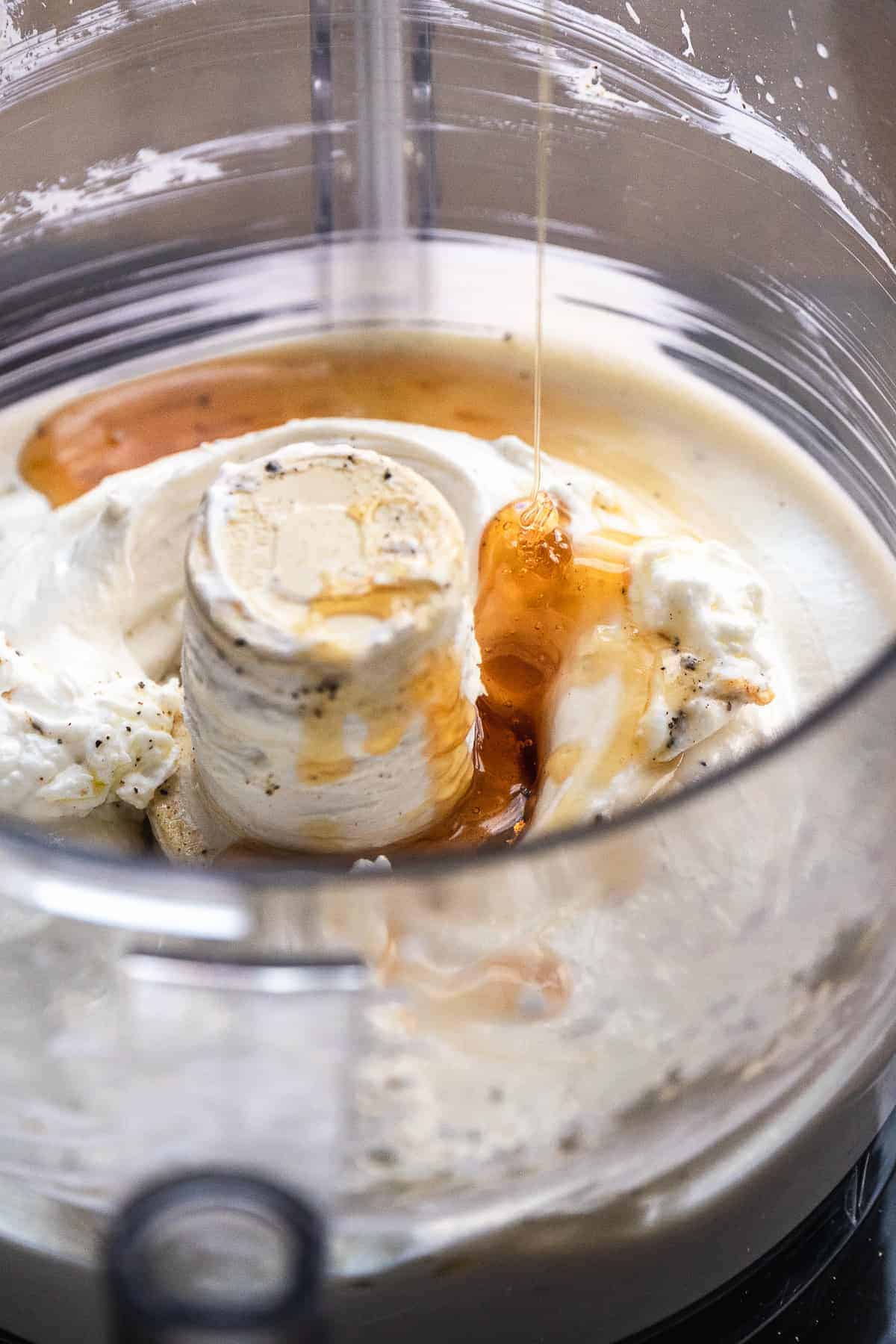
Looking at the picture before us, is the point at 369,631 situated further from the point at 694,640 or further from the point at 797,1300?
the point at 797,1300

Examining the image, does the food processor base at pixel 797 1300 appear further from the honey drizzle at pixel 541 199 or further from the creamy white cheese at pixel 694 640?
the honey drizzle at pixel 541 199

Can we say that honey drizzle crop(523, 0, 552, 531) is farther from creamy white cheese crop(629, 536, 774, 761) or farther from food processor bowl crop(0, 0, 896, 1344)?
creamy white cheese crop(629, 536, 774, 761)

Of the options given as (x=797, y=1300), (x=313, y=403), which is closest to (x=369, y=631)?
(x=797, y=1300)

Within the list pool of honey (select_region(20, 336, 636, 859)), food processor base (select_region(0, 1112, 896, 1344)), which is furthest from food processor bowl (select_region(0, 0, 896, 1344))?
pool of honey (select_region(20, 336, 636, 859))

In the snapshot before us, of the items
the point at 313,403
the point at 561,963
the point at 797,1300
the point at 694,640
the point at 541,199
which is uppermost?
the point at 541,199

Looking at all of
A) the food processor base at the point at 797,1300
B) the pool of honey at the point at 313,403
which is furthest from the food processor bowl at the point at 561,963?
the pool of honey at the point at 313,403

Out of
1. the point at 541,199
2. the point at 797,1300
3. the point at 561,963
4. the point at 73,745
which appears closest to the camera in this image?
the point at 561,963

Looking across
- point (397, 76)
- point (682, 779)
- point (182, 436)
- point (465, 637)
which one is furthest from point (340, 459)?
point (397, 76)

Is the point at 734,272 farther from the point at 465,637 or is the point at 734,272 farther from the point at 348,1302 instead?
the point at 348,1302
